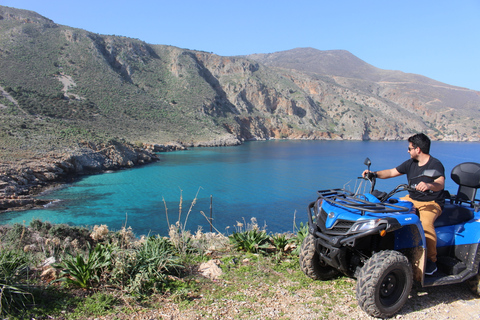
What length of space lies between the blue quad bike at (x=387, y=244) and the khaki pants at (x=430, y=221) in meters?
0.28

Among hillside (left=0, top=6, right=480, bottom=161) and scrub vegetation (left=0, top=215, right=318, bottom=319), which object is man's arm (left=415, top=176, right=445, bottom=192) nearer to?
scrub vegetation (left=0, top=215, right=318, bottom=319)

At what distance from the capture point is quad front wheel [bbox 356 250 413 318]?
335 centimetres

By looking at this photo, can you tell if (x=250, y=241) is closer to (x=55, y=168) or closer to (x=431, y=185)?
(x=431, y=185)

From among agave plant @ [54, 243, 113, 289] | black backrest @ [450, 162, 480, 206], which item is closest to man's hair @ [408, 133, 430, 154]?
black backrest @ [450, 162, 480, 206]

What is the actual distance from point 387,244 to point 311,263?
38.4 inches

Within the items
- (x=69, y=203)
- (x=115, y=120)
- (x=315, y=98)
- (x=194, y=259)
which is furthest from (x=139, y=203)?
(x=315, y=98)

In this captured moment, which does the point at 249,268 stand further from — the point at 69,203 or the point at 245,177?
the point at 245,177

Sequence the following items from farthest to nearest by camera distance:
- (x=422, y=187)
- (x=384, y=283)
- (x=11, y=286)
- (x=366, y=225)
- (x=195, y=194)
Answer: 1. (x=195, y=194)
2. (x=422, y=187)
3. (x=384, y=283)
4. (x=366, y=225)
5. (x=11, y=286)

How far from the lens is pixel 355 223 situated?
338cm

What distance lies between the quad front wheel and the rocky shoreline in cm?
2305

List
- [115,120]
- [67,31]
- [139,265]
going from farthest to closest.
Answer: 1. [67,31]
2. [115,120]
3. [139,265]

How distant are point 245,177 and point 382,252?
3139 centimetres

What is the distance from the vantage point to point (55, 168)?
2852 cm

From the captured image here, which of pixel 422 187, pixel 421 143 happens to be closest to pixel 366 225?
pixel 422 187
